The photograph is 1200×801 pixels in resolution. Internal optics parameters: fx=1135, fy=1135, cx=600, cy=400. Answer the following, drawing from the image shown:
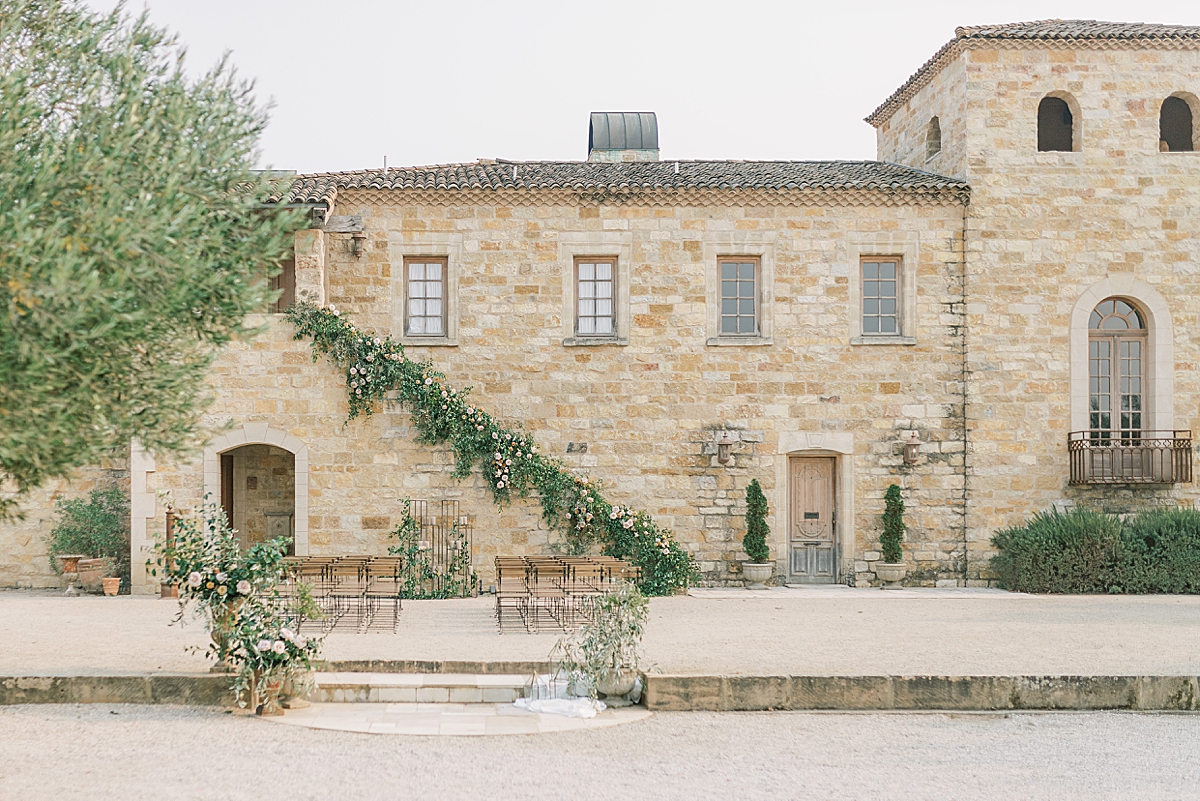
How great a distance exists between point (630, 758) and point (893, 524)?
29.6 feet

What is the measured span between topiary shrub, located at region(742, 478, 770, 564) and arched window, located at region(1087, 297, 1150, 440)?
190 inches

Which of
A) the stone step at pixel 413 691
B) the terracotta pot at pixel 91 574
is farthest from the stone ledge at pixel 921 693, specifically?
the terracotta pot at pixel 91 574

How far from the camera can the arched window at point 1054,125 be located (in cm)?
1611

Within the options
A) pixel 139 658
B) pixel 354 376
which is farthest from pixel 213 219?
pixel 354 376

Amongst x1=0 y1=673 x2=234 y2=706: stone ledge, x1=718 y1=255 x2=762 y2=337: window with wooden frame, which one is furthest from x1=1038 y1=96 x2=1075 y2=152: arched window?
x1=0 y1=673 x2=234 y2=706: stone ledge

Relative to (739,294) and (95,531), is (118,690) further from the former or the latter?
(739,294)

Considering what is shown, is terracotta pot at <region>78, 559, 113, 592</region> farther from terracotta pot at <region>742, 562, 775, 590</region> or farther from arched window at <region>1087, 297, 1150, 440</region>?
arched window at <region>1087, 297, 1150, 440</region>

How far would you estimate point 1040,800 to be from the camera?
620cm

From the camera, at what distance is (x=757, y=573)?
14.9m

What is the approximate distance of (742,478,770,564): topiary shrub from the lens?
49.0 ft

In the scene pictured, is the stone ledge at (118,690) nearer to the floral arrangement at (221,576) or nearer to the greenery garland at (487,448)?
the floral arrangement at (221,576)

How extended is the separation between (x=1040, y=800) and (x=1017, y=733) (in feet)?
5.07

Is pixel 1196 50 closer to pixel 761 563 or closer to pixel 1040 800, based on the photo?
pixel 761 563

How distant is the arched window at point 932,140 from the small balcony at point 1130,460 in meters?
4.74
